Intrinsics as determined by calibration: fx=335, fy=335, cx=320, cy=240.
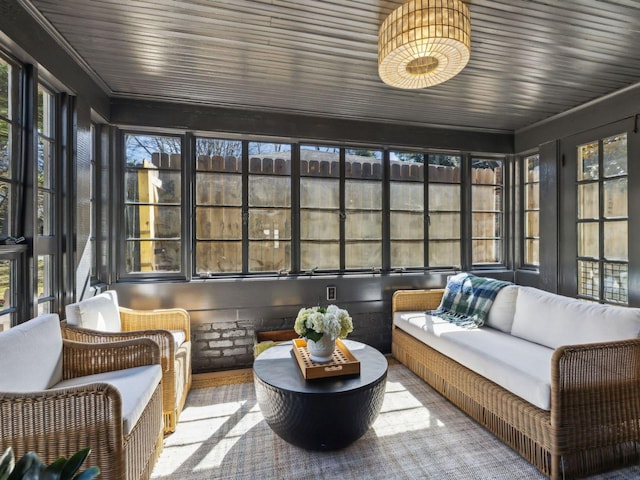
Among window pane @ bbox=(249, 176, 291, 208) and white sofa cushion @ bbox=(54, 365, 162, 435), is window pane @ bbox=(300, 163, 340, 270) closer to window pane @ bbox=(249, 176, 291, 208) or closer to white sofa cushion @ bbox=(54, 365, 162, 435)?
window pane @ bbox=(249, 176, 291, 208)

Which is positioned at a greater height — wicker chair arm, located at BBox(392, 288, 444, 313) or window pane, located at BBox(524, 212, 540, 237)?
window pane, located at BBox(524, 212, 540, 237)

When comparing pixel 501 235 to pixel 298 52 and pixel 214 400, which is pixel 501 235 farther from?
pixel 214 400

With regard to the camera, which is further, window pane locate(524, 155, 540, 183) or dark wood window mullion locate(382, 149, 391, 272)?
window pane locate(524, 155, 540, 183)

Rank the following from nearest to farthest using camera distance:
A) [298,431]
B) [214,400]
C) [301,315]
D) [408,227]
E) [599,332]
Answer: [298,431] < [599,332] < [301,315] < [214,400] < [408,227]

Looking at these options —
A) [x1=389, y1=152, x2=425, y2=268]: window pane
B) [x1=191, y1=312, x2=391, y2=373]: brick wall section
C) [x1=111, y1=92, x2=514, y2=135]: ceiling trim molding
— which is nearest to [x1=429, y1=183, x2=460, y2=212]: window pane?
[x1=389, y1=152, x2=425, y2=268]: window pane

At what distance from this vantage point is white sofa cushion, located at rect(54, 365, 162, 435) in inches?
58.7

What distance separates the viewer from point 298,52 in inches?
87.9

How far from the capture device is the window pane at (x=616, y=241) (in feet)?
9.45

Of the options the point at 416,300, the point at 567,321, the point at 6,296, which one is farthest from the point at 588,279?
the point at 6,296

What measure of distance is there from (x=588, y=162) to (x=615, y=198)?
0.44 m

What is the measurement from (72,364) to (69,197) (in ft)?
3.94

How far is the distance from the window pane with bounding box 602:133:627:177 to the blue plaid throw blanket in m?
1.39

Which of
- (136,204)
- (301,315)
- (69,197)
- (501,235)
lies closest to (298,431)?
(301,315)

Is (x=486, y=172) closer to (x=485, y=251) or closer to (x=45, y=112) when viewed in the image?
(x=485, y=251)
